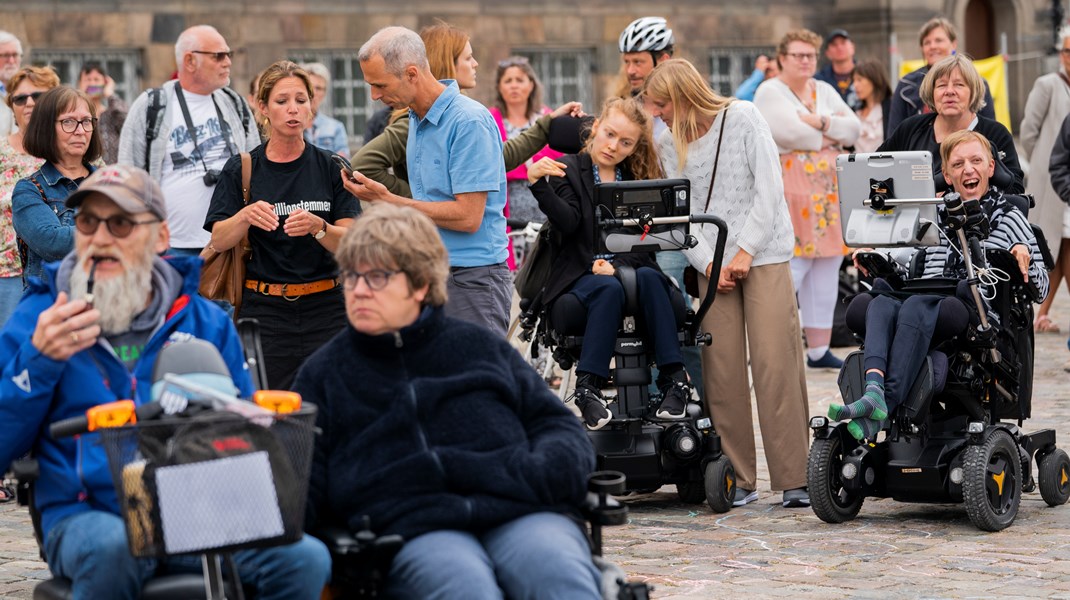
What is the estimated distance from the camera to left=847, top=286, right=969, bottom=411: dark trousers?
7270 millimetres

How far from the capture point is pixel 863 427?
289 inches

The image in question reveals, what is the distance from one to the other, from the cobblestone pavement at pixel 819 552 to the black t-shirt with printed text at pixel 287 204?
58.1 inches

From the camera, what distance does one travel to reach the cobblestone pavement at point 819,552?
6285mm

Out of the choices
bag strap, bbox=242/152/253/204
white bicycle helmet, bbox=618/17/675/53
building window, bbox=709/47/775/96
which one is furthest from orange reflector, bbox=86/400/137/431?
building window, bbox=709/47/775/96

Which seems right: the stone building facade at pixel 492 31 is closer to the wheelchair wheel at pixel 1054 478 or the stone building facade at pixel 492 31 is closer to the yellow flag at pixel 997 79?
the yellow flag at pixel 997 79

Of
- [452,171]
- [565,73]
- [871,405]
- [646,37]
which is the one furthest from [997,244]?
[565,73]

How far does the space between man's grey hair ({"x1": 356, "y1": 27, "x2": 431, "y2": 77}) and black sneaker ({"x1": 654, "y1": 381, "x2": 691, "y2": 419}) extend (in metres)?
1.78

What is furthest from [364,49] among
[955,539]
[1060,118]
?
[1060,118]

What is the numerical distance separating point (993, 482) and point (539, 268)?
2.13m

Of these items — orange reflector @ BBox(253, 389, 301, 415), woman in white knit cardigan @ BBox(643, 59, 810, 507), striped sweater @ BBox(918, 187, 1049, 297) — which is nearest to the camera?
orange reflector @ BBox(253, 389, 301, 415)

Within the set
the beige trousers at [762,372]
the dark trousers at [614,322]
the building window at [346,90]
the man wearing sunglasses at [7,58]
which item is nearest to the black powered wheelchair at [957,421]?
the beige trousers at [762,372]

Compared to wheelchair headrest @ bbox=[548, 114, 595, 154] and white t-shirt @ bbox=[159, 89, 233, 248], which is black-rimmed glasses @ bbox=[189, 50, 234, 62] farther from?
wheelchair headrest @ bbox=[548, 114, 595, 154]

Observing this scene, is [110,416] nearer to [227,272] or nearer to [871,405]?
[227,272]

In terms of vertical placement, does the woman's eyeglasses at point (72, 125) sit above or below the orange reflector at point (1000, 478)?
above
